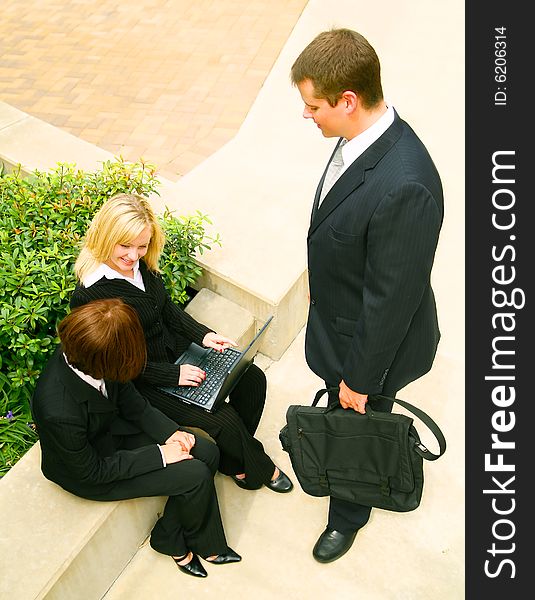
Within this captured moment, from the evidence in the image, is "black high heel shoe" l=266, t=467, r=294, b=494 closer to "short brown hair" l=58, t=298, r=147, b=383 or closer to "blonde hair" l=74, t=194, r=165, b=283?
"short brown hair" l=58, t=298, r=147, b=383

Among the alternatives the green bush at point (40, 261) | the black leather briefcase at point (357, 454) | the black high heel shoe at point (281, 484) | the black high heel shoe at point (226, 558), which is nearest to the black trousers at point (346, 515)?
the black leather briefcase at point (357, 454)

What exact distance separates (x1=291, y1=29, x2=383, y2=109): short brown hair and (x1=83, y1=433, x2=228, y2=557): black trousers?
157cm

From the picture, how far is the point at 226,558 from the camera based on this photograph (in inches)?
121

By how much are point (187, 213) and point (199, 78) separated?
9.08 ft

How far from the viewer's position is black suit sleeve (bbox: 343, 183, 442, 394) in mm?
2160

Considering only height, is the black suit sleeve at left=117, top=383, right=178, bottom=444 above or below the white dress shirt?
below

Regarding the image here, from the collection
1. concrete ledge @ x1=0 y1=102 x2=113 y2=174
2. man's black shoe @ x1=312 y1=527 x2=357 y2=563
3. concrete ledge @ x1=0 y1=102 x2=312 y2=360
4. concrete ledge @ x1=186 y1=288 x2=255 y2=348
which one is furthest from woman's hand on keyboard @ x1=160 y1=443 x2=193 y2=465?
concrete ledge @ x1=0 y1=102 x2=113 y2=174

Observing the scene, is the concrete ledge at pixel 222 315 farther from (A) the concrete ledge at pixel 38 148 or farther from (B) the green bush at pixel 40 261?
(A) the concrete ledge at pixel 38 148

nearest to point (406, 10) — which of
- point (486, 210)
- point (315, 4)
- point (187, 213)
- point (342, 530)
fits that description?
point (315, 4)

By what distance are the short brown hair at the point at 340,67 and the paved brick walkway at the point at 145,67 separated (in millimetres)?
3194

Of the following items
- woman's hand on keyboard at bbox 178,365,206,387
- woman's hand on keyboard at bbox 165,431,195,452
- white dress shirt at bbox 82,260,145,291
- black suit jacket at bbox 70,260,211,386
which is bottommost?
woman's hand on keyboard at bbox 165,431,195,452

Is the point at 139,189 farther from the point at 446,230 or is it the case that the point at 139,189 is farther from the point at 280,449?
the point at 446,230

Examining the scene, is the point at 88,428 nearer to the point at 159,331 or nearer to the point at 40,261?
the point at 159,331

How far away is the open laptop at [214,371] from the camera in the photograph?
2.96m
